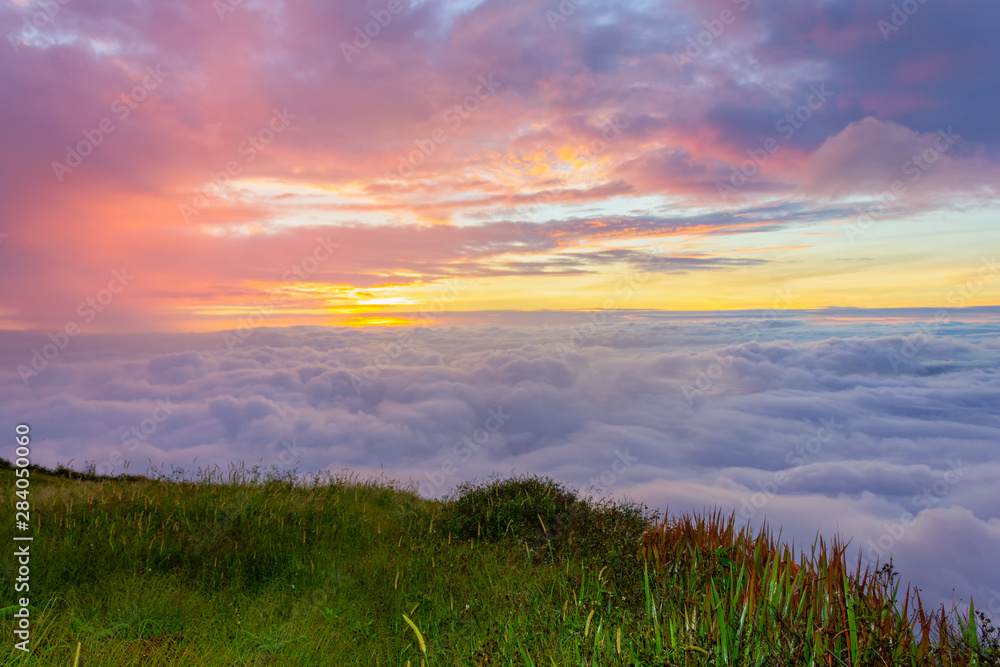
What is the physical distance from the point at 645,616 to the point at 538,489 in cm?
601

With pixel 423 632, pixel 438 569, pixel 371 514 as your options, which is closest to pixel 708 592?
pixel 423 632

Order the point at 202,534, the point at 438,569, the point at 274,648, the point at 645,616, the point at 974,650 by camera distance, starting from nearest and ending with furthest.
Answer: the point at 974,650, the point at 645,616, the point at 274,648, the point at 438,569, the point at 202,534

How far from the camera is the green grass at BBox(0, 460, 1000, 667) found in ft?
18.0

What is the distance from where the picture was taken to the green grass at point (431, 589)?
18.0ft

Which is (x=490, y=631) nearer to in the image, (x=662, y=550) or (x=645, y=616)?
(x=645, y=616)

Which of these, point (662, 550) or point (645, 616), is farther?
point (662, 550)

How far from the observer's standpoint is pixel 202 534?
942 cm

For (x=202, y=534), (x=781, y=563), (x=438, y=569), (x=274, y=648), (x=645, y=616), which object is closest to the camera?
(x=645, y=616)

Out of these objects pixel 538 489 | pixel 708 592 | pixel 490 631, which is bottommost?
pixel 490 631

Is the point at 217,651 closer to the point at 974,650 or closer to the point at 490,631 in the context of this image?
the point at 490,631

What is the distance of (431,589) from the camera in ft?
26.9

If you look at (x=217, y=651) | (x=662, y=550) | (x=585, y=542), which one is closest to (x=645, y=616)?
(x=662, y=550)

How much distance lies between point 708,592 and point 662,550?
206cm

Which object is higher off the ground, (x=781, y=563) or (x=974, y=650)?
(x=781, y=563)
